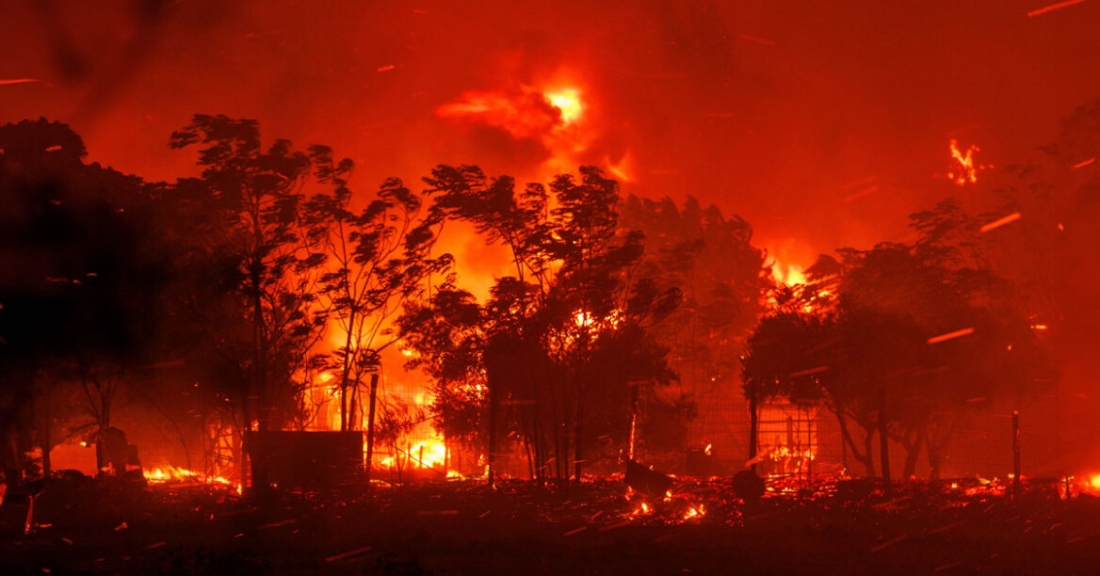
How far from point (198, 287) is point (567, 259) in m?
10.3

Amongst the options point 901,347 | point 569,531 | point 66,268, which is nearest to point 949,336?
point 901,347

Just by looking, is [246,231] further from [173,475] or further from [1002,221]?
[1002,221]

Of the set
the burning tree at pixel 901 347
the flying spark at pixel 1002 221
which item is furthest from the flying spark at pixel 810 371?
the flying spark at pixel 1002 221

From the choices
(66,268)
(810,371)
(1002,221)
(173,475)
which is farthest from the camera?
(1002,221)

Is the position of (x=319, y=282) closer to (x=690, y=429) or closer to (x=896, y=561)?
(x=690, y=429)

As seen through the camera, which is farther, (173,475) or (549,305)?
(173,475)

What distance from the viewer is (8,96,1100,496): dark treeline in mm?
25125

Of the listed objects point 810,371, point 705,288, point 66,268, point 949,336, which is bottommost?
point 810,371

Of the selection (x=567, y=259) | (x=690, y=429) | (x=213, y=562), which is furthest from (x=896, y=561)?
(x=690, y=429)

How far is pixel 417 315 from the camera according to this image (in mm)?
28500

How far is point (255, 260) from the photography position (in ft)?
79.5

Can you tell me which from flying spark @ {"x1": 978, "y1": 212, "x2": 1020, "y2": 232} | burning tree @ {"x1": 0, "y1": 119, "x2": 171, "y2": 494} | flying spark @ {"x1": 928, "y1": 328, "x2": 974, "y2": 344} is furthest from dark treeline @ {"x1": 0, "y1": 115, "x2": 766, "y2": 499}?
flying spark @ {"x1": 978, "y1": 212, "x2": 1020, "y2": 232}

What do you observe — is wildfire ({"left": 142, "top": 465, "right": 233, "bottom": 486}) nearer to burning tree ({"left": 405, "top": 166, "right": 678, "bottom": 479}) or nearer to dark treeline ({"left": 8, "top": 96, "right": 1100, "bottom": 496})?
dark treeline ({"left": 8, "top": 96, "right": 1100, "bottom": 496})

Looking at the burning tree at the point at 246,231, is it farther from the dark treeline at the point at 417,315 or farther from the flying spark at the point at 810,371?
the flying spark at the point at 810,371
